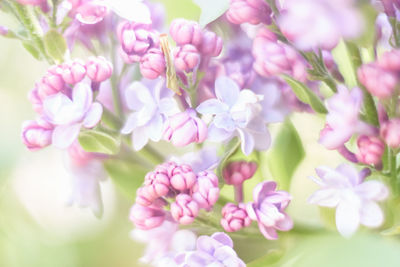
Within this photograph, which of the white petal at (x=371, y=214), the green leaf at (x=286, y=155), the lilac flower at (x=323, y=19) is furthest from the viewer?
the green leaf at (x=286, y=155)

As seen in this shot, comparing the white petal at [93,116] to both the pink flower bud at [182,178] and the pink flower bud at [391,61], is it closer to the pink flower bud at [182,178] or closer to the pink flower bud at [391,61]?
the pink flower bud at [182,178]

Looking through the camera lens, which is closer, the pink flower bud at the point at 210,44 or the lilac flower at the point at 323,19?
the lilac flower at the point at 323,19

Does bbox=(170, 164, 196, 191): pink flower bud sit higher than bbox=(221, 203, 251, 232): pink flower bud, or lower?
higher

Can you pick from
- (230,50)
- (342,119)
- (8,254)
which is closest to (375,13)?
(342,119)

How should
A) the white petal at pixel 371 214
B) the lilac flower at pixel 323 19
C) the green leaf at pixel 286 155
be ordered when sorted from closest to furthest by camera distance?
the lilac flower at pixel 323 19, the white petal at pixel 371 214, the green leaf at pixel 286 155

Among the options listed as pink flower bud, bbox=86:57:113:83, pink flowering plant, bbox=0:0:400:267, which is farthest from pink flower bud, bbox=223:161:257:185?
pink flower bud, bbox=86:57:113:83

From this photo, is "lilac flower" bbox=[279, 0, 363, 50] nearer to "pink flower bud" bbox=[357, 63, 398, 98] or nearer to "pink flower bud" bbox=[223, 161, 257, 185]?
"pink flower bud" bbox=[357, 63, 398, 98]

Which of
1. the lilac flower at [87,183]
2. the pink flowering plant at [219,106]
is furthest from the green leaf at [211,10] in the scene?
the lilac flower at [87,183]

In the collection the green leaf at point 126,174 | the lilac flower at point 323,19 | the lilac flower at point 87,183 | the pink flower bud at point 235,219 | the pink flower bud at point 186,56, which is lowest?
the lilac flower at point 87,183
